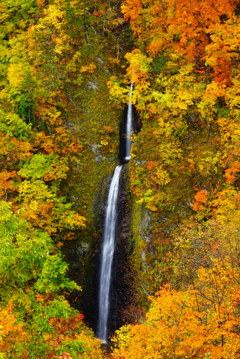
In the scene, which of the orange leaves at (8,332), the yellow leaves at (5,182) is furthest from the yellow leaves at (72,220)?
the orange leaves at (8,332)

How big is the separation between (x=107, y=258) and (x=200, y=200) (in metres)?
6.15

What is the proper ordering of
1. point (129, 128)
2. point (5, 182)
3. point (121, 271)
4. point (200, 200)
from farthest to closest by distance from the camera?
point (129, 128) < point (121, 271) < point (5, 182) < point (200, 200)

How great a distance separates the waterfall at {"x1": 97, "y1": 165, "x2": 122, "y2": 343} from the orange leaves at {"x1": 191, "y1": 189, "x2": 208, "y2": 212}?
Answer: 4892 millimetres

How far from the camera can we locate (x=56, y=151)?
20797 mm

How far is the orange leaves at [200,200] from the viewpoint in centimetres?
1711

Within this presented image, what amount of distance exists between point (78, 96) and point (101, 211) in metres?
8.59

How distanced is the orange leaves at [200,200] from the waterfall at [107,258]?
489cm

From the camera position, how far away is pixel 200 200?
56.5 feet

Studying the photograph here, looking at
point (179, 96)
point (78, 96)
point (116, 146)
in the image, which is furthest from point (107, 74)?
point (179, 96)

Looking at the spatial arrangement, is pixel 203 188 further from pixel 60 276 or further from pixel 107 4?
pixel 107 4

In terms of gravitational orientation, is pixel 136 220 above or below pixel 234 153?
below

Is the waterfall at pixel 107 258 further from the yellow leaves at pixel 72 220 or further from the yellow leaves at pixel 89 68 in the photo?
the yellow leaves at pixel 89 68

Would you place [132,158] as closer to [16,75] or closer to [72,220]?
[72,220]

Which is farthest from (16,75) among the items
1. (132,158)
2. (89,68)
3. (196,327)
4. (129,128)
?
(196,327)
